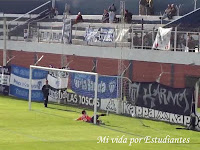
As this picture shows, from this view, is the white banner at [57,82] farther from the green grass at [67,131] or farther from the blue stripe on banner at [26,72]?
the green grass at [67,131]

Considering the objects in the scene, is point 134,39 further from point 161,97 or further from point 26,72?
point 161,97

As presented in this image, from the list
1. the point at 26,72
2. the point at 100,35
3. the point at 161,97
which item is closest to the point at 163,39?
the point at 161,97

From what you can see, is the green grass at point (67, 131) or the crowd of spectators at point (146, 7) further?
the crowd of spectators at point (146, 7)

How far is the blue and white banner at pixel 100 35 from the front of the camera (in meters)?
38.4

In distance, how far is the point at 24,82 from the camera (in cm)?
3697

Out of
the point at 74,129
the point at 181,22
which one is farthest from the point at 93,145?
the point at 181,22

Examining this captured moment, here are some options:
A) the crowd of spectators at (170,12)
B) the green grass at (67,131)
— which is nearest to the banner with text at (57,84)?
the green grass at (67,131)

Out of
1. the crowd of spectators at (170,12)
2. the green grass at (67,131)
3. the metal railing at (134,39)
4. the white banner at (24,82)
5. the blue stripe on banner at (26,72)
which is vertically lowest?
the green grass at (67,131)

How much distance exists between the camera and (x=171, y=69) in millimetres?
34000

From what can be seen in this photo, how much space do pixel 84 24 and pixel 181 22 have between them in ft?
35.9

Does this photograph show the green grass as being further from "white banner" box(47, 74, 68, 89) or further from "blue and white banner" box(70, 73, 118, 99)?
"white banner" box(47, 74, 68, 89)

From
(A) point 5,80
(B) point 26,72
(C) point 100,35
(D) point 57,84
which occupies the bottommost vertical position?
(A) point 5,80

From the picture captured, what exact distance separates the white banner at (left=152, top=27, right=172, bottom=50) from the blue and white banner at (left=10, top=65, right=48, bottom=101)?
6342 millimetres

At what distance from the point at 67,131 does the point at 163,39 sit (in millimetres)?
11137
